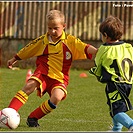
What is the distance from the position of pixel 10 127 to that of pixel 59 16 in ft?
5.14

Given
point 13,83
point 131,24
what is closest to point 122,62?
point 13,83

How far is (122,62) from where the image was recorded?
6.39 meters

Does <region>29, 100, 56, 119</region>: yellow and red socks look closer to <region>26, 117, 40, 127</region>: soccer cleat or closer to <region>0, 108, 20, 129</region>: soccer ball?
<region>26, 117, 40, 127</region>: soccer cleat

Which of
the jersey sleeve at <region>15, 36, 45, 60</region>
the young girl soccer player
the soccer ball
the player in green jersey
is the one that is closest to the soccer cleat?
the young girl soccer player

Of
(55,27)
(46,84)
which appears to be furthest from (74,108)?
(55,27)

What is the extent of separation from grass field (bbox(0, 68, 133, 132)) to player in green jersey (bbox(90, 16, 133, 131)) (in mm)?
793

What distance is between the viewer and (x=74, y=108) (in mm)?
9188

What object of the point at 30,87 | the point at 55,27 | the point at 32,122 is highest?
the point at 55,27

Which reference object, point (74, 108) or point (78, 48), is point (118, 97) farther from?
point (74, 108)

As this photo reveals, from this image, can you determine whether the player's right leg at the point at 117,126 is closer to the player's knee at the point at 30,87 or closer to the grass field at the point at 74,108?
the grass field at the point at 74,108

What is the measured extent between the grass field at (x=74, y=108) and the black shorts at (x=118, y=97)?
0.77 m

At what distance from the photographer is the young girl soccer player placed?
731 cm

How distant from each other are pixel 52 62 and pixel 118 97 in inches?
56.4

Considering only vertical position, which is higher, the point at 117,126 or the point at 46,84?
the point at 46,84
